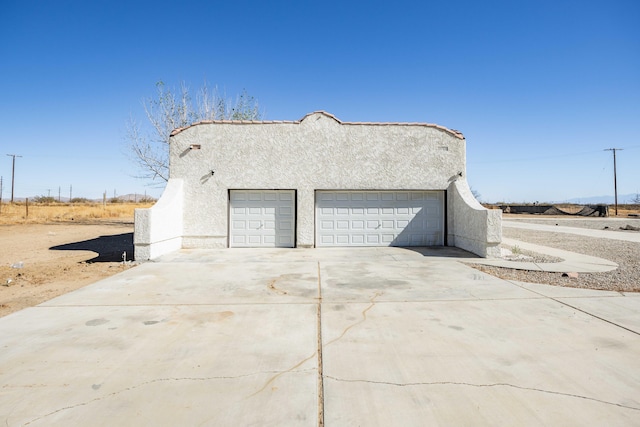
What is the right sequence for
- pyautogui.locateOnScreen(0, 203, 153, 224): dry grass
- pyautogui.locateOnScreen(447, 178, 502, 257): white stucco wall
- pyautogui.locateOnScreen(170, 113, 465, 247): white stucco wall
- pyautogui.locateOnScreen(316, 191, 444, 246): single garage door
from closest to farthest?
1. pyautogui.locateOnScreen(447, 178, 502, 257): white stucco wall
2. pyautogui.locateOnScreen(170, 113, 465, 247): white stucco wall
3. pyautogui.locateOnScreen(316, 191, 444, 246): single garage door
4. pyautogui.locateOnScreen(0, 203, 153, 224): dry grass

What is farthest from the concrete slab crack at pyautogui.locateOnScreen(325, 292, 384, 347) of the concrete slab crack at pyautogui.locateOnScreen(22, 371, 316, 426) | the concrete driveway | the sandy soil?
the sandy soil

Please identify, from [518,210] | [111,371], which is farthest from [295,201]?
[518,210]

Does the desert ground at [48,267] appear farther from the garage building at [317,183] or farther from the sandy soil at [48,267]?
the garage building at [317,183]

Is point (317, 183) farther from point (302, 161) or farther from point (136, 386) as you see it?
point (136, 386)

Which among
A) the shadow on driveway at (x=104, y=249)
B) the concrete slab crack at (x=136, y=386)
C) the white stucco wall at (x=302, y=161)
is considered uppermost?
the white stucco wall at (x=302, y=161)

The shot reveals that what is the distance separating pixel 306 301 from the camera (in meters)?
5.77

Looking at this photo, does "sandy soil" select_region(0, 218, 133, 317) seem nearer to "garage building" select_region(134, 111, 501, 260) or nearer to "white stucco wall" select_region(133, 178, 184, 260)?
"white stucco wall" select_region(133, 178, 184, 260)

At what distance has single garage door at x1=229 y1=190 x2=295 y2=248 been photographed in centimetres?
1247

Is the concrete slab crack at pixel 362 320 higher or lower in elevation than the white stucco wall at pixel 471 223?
lower

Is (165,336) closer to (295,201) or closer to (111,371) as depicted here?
(111,371)

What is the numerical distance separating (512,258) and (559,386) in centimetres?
Answer: 782

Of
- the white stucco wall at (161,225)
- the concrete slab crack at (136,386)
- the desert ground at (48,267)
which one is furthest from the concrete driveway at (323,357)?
the white stucco wall at (161,225)

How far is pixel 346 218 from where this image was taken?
1277 cm

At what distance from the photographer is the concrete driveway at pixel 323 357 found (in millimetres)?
2729
